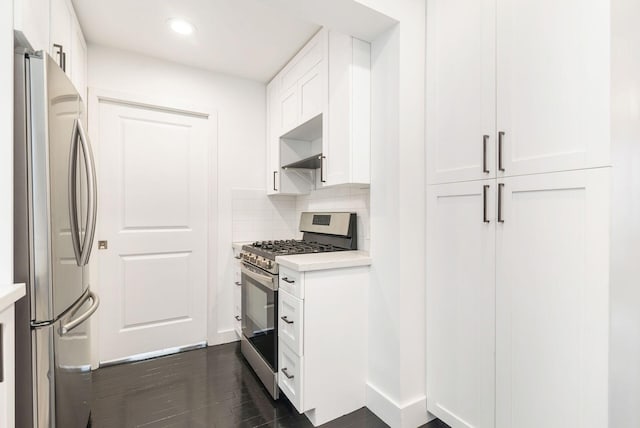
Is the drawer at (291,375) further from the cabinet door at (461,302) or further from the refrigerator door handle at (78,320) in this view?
the refrigerator door handle at (78,320)

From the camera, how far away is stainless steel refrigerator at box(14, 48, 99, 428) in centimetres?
104

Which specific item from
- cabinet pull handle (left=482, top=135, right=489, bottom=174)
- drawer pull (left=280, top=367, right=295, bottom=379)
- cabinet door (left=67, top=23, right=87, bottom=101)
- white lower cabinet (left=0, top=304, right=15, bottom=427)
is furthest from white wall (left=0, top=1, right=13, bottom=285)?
cabinet pull handle (left=482, top=135, right=489, bottom=174)

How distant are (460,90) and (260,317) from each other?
1.88m

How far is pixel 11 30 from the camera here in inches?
39.7

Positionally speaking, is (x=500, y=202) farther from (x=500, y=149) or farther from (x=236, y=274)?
(x=236, y=274)

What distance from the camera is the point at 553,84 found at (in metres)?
1.18

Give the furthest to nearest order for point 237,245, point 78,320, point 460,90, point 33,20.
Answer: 1. point 237,245
2. point 460,90
3. point 78,320
4. point 33,20

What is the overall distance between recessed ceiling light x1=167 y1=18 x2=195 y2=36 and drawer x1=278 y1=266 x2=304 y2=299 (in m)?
1.83

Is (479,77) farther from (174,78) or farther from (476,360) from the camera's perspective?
(174,78)

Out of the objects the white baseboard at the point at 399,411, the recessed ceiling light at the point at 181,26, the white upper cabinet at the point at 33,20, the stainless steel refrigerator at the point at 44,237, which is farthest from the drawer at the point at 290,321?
the recessed ceiling light at the point at 181,26

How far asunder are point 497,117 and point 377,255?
0.95 meters

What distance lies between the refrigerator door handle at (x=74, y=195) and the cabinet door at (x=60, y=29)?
49 centimetres

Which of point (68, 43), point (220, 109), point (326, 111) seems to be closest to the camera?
point (68, 43)

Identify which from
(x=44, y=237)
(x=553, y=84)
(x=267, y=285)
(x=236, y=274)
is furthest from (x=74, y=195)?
(x=553, y=84)
